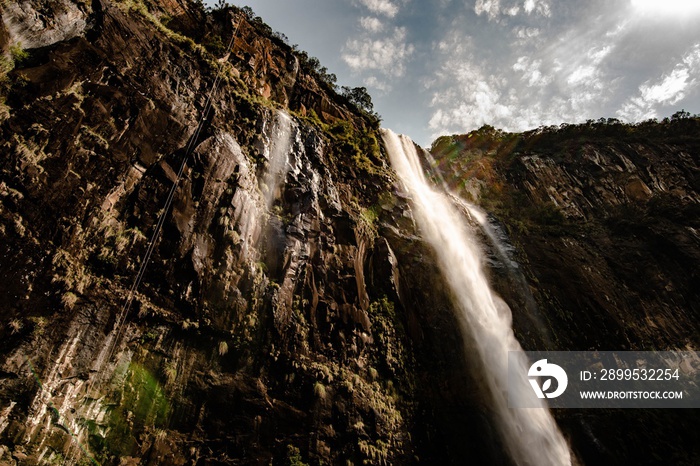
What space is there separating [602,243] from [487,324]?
1204cm

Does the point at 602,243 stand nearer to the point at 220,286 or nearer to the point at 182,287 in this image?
the point at 220,286

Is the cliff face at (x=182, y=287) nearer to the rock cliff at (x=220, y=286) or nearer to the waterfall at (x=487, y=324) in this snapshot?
the rock cliff at (x=220, y=286)

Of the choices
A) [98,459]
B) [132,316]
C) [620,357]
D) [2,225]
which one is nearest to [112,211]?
[2,225]

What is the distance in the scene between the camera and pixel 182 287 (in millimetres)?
7707

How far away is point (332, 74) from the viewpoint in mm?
25828

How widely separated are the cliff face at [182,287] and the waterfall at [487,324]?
0.76 metres

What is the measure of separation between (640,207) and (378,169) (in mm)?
17723

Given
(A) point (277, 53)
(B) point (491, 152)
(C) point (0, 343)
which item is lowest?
(C) point (0, 343)

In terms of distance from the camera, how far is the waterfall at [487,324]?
1005cm

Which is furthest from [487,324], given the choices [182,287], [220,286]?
[182,287]

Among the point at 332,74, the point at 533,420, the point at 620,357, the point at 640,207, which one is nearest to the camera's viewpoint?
the point at 533,420

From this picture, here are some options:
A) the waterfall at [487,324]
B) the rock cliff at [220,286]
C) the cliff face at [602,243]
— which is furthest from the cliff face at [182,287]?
the cliff face at [602,243]

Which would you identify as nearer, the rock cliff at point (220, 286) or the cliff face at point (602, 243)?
the rock cliff at point (220, 286)

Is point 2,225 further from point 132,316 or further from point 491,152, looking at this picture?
point 491,152
